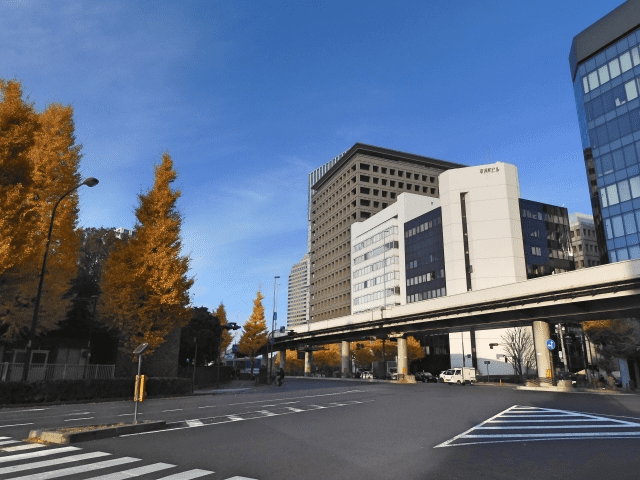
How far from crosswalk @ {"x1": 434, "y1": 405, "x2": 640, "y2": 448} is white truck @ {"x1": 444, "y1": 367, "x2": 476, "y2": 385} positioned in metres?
36.7

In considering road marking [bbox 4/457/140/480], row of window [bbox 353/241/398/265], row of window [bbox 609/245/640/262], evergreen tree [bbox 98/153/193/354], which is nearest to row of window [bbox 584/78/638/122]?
row of window [bbox 609/245/640/262]

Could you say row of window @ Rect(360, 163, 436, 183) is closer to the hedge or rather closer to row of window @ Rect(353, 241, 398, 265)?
row of window @ Rect(353, 241, 398, 265)

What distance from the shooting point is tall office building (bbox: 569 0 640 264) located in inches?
2202

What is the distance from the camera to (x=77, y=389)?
21875 millimetres

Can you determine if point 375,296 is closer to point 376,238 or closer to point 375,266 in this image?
point 375,266

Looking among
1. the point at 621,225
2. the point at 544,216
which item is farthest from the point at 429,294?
the point at 621,225

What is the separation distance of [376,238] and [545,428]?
88.9 metres

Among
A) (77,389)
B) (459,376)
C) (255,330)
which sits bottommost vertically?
(459,376)

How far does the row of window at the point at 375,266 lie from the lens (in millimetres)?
94444

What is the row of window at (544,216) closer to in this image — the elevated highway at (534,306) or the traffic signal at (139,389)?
the elevated highway at (534,306)

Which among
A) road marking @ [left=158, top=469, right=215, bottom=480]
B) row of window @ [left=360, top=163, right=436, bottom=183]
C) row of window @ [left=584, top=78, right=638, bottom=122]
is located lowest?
road marking @ [left=158, top=469, right=215, bottom=480]

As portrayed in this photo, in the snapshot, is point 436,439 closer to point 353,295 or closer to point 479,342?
point 479,342

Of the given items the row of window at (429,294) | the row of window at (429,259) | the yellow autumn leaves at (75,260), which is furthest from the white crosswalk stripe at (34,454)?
the row of window at (429,259)

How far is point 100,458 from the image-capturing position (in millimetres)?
7988
